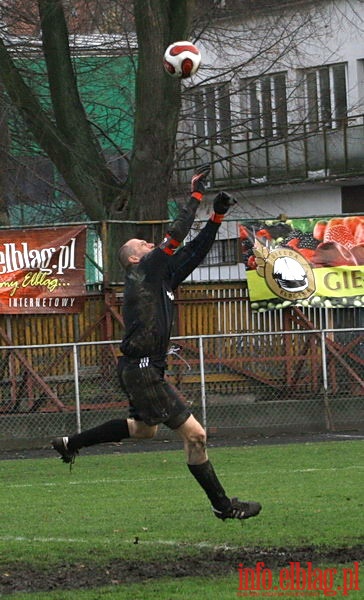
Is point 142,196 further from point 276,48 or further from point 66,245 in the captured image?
point 276,48

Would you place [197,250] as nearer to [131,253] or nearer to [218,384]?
[131,253]

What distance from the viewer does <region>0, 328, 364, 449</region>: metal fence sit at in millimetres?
19234

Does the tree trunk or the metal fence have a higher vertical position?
the tree trunk

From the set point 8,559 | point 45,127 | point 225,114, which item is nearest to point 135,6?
point 45,127

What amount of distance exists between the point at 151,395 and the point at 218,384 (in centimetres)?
1062

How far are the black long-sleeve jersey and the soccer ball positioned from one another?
4.61 metres

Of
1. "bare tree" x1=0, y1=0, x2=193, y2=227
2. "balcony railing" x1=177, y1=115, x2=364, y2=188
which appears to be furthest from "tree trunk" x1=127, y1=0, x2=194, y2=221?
"balcony railing" x1=177, y1=115, x2=364, y2=188

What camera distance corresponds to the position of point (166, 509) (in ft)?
37.1

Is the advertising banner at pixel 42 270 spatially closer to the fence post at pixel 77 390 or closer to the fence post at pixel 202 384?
the fence post at pixel 77 390

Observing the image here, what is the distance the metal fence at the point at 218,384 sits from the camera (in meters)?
19.2

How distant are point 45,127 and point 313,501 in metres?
13.1

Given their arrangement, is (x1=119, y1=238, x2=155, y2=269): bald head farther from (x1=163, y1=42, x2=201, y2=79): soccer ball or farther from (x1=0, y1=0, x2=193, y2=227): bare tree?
(x1=0, y1=0, x2=193, y2=227): bare tree

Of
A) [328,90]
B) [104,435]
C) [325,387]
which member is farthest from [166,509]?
[328,90]

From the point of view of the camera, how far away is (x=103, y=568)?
854 centimetres
